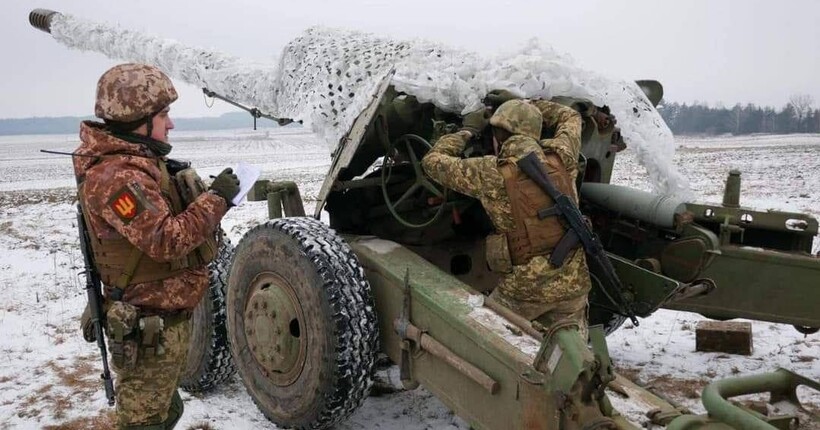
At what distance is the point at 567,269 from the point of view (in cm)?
338

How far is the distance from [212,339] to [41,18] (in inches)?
196

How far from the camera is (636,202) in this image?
410 cm

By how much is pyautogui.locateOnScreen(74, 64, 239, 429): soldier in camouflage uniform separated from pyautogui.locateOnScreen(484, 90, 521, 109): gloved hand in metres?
1.46

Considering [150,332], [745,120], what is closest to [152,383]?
[150,332]

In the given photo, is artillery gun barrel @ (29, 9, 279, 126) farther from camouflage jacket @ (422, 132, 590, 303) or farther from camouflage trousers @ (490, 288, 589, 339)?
camouflage trousers @ (490, 288, 589, 339)

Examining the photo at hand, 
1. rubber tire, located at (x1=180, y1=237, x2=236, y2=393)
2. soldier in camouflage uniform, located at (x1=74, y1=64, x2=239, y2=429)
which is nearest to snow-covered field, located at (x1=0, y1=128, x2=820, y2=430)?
rubber tire, located at (x1=180, y1=237, x2=236, y2=393)

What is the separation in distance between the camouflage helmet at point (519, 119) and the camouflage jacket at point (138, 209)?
1309 millimetres

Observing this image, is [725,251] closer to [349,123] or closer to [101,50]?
[349,123]

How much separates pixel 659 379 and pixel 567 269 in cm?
169

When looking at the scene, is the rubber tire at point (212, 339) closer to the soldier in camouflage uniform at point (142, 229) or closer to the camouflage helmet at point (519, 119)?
the soldier in camouflage uniform at point (142, 229)

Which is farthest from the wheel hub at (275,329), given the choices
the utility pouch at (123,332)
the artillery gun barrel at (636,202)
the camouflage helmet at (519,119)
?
the artillery gun barrel at (636,202)

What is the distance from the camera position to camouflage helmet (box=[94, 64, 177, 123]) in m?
2.66

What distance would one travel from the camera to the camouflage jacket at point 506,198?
129 inches

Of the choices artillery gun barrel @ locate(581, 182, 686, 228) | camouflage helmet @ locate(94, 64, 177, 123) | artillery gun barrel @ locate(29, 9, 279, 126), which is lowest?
artillery gun barrel @ locate(581, 182, 686, 228)
